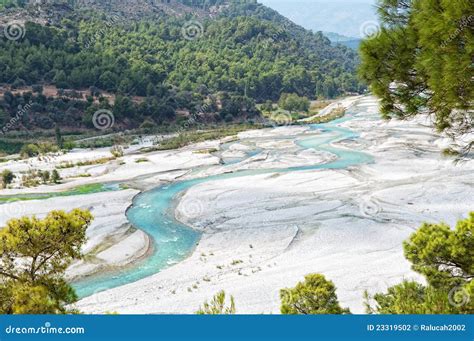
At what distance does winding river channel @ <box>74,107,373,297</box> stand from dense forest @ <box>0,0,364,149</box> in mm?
18921

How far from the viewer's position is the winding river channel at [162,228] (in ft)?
55.8

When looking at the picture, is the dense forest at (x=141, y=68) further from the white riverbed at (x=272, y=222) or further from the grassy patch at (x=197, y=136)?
the white riverbed at (x=272, y=222)

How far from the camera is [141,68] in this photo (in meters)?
81.6

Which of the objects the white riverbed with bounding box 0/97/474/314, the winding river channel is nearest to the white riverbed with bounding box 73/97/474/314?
the white riverbed with bounding box 0/97/474/314

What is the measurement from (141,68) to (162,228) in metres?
64.2

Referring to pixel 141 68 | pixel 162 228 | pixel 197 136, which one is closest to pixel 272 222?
pixel 162 228

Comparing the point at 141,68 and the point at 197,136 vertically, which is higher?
→ the point at 141,68

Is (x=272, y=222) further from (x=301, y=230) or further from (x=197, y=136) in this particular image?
(x=197, y=136)

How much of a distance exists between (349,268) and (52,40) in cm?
7804

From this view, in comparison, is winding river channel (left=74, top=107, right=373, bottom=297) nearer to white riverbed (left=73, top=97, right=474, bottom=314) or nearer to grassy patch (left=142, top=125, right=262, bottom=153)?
white riverbed (left=73, top=97, right=474, bottom=314)

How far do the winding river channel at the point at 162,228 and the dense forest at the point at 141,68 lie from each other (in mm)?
18921

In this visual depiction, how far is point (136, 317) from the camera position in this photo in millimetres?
4641

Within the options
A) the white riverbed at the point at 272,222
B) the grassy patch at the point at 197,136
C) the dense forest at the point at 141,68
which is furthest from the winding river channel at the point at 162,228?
the dense forest at the point at 141,68

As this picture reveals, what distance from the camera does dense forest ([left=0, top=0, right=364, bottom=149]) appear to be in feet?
218
